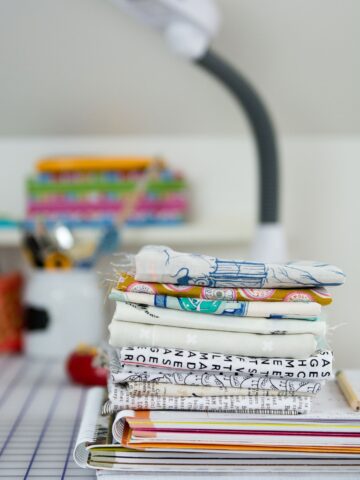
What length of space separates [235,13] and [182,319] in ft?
3.21

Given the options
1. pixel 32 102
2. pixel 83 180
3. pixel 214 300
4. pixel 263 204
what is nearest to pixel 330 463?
pixel 214 300

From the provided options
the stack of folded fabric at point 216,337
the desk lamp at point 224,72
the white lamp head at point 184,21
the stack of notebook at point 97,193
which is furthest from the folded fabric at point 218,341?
the stack of notebook at point 97,193

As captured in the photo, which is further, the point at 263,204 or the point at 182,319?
the point at 263,204

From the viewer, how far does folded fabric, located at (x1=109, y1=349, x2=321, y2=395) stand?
2.39 feet

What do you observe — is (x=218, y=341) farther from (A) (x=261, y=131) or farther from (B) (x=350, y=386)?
(A) (x=261, y=131)

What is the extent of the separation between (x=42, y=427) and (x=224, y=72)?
0.83 meters

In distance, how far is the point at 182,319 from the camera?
73cm

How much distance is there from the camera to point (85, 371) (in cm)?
120

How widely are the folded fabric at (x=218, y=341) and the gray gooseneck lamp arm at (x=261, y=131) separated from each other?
742mm

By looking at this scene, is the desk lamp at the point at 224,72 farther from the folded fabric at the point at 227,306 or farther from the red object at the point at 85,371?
the folded fabric at the point at 227,306

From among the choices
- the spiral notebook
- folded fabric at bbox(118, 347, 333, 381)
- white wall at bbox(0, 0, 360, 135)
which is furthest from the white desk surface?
white wall at bbox(0, 0, 360, 135)

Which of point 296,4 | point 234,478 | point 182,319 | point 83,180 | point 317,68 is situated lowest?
point 234,478

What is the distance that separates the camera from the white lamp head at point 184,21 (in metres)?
1.33

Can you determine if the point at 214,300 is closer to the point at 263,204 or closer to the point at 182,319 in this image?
the point at 182,319
